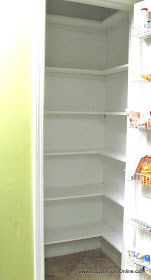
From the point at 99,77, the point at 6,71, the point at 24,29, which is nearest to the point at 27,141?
the point at 6,71

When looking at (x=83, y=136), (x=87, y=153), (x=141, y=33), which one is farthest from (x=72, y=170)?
(x=141, y=33)

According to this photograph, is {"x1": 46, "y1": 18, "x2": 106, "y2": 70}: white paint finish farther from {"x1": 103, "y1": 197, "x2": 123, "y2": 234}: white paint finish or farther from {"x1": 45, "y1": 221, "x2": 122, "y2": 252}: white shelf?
{"x1": 45, "y1": 221, "x2": 122, "y2": 252}: white shelf

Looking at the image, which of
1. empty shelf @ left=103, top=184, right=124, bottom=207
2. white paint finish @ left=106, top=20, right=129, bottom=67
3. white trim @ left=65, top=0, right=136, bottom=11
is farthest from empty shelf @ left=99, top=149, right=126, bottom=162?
white trim @ left=65, top=0, right=136, bottom=11

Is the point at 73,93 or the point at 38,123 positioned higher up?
the point at 73,93

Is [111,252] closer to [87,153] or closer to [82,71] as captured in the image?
[87,153]

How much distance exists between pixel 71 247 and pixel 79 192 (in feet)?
2.09

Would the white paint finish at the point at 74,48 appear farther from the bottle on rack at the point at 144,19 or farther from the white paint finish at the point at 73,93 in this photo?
the bottle on rack at the point at 144,19

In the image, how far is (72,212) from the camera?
291 centimetres

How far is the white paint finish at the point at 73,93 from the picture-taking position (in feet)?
8.95

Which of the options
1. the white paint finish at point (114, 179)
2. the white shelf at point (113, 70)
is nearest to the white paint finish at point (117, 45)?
the white shelf at point (113, 70)

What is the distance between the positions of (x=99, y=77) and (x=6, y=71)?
54.3 inches

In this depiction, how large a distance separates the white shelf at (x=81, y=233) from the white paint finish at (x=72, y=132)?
829 mm

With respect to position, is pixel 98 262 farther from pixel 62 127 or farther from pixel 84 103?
pixel 84 103

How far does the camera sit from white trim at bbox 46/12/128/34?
8.41ft
